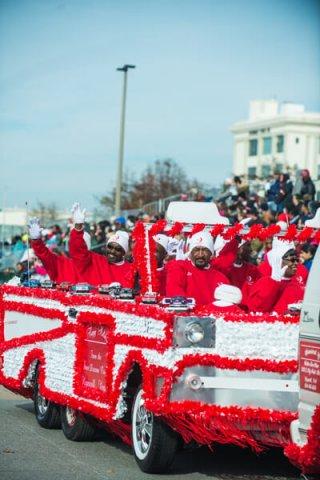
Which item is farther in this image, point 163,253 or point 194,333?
point 163,253

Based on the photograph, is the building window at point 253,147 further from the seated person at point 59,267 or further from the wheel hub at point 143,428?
the wheel hub at point 143,428

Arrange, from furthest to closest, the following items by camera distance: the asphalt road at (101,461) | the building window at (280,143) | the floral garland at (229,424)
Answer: the building window at (280,143), the asphalt road at (101,461), the floral garland at (229,424)

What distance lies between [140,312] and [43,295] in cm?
268

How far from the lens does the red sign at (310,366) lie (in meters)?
7.50

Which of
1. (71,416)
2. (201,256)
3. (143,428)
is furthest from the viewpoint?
(71,416)

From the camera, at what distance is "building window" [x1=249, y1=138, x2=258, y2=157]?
351 ft

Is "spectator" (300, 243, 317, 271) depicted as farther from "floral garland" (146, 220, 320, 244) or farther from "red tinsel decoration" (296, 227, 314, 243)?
"red tinsel decoration" (296, 227, 314, 243)

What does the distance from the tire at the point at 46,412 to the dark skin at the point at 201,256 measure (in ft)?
7.24

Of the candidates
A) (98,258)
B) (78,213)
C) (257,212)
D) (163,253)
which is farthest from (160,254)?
(257,212)

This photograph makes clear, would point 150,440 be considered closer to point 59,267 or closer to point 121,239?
point 121,239

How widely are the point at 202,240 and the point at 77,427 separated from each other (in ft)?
7.05

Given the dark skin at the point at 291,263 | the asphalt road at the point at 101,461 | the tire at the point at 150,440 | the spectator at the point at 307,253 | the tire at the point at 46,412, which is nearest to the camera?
the tire at the point at 150,440

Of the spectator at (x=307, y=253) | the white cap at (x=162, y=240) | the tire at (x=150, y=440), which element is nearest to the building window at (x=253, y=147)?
the spectator at (x=307, y=253)

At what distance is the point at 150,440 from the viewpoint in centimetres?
879
